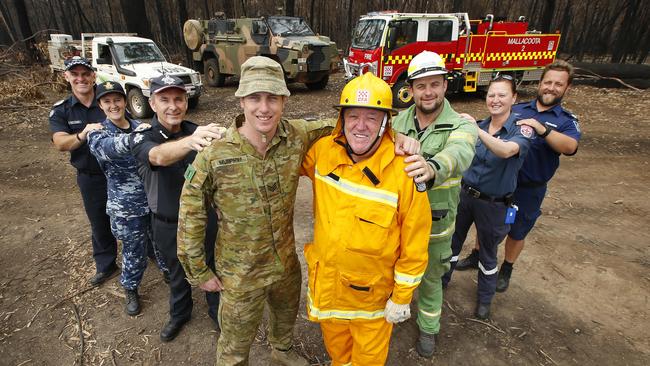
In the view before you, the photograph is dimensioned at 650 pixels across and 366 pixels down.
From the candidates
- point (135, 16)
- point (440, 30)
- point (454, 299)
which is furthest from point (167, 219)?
point (135, 16)

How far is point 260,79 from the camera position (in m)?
1.84

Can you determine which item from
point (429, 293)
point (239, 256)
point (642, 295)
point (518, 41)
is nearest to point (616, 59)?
point (518, 41)

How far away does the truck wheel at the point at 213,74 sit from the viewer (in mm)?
13633

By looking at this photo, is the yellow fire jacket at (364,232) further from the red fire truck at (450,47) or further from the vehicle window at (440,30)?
the vehicle window at (440,30)

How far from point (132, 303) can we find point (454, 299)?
119 inches

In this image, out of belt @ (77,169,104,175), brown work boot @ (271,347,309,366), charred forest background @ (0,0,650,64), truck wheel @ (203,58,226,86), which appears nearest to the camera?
brown work boot @ (271,347,309,366)

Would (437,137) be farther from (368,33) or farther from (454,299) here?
(368,33)

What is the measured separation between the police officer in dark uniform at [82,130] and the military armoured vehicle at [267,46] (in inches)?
333

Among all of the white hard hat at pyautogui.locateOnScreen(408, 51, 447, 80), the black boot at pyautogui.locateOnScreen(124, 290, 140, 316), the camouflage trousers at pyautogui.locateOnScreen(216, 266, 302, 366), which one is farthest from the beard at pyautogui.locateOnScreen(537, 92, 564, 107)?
the black boot at pyautogui.locateOnScreen(124, 290, 140, 316)

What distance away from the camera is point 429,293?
2.77 metres

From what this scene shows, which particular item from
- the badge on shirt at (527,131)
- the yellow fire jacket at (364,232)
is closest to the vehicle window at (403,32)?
the badge on shirt at (527,131)

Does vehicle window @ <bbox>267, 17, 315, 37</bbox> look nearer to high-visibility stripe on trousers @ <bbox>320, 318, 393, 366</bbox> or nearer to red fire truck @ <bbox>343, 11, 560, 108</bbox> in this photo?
red fire truck @ <bbox>343, 11, 560, 108</bbox>

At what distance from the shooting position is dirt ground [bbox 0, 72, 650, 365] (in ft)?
9.38

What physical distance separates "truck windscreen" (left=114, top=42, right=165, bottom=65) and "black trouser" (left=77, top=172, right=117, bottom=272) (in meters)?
7.56
